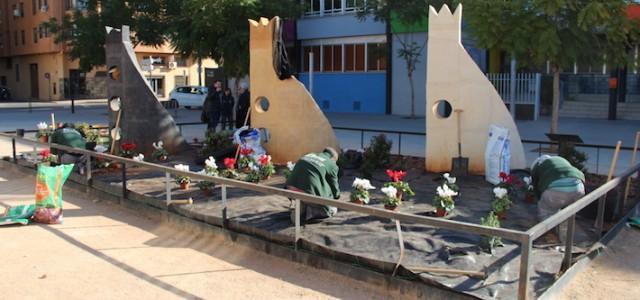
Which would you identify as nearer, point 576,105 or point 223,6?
point 223,6

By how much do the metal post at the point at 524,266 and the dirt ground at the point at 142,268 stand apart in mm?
1383

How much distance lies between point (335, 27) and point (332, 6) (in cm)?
126

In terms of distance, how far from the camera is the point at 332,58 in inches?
1283

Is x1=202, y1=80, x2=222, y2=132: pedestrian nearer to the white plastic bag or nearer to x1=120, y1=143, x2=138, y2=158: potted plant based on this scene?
x1=120, y1=143, x2=138, y2=158: potted plant

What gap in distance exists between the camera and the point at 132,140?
43.0 ft

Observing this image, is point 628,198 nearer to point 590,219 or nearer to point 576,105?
point 590,219

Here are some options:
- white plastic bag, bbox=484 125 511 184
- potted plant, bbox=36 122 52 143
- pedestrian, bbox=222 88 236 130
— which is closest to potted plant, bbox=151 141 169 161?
potted plant, bbox=36 122 52 143

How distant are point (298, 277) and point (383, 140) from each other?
5867 millimetres

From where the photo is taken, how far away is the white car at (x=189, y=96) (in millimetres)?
38125

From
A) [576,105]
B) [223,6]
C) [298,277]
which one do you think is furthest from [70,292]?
[576,105]

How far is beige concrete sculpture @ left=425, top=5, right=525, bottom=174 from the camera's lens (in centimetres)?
1091

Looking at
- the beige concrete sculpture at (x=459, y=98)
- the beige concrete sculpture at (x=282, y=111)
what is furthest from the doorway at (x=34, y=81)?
the beige concrete sculpture at (x=459, y=98)

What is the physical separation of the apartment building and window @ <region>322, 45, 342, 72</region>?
1936 centimetres

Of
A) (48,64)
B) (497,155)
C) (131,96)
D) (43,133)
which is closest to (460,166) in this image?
(497,155)
